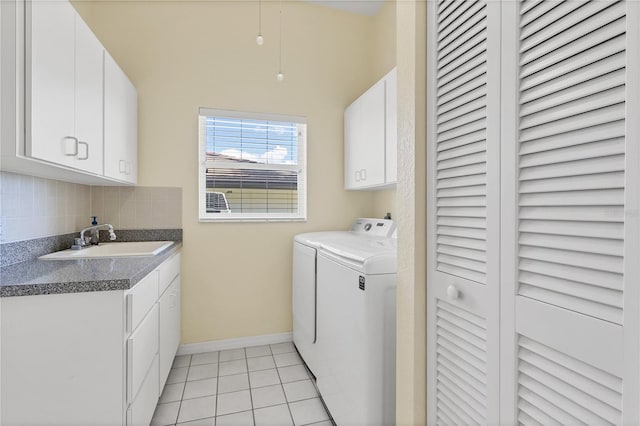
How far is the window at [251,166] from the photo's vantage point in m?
2.72

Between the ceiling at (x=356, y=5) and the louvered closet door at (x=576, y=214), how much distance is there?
8.28ft

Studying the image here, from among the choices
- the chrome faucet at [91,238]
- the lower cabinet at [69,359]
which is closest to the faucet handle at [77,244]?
the chrome faucet at [91,238]

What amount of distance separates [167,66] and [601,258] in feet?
9.61

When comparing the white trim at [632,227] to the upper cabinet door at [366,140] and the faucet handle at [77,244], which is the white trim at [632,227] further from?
the faucet handle at [77,244]

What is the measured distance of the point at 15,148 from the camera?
1159 millimetres

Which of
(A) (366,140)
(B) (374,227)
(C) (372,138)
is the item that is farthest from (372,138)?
(B) (374,227)

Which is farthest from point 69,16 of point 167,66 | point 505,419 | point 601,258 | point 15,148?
point 505,419

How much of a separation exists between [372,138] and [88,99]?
5.79ft

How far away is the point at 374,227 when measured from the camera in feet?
8.55

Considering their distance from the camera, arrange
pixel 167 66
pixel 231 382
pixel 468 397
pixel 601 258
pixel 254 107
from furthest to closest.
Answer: pixel 254 107 → pixel 167 66 → pixel 231 382 → pixel 468 397 → pixel 601 258

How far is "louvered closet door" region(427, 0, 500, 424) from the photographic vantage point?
2.71 feet

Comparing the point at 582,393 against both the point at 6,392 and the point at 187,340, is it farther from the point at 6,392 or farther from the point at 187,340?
the point at 187,340

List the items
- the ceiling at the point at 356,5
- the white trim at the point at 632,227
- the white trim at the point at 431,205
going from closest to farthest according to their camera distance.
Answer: the white trim at the point at 632,227, the white trim at the point at 431,205, the ceiling at the point at 356,5

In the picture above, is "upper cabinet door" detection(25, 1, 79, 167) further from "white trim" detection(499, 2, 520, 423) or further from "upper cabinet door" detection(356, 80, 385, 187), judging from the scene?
"upper cabinet door" detection(356, 80, 385, 187)
